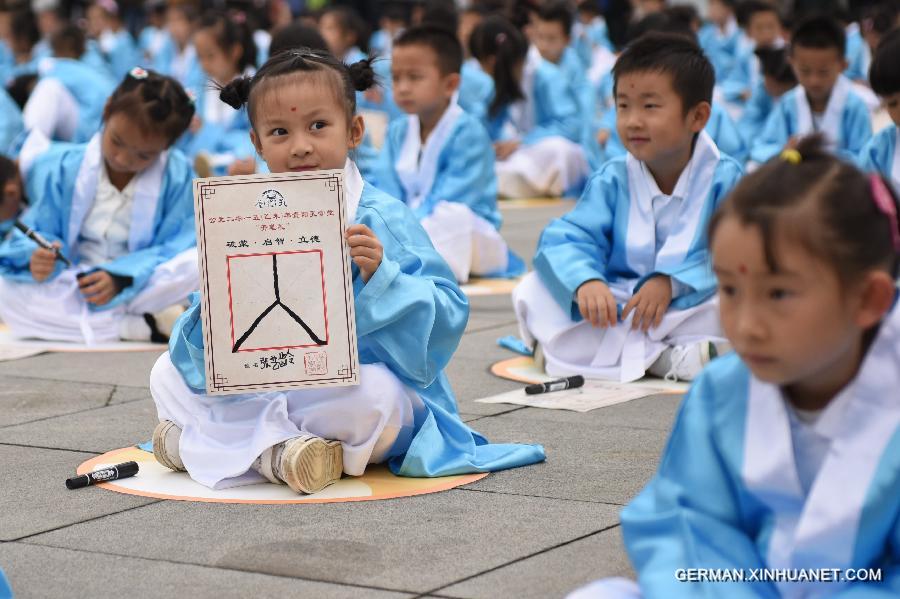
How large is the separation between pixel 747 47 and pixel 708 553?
1233 centimetres

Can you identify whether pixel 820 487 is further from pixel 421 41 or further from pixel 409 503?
pixel 421 41

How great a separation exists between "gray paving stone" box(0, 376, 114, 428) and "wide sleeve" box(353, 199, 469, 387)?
4.03 ft

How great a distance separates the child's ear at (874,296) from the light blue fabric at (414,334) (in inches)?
51.9

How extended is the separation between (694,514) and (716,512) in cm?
3

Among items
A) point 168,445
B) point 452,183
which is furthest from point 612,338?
point 452,183

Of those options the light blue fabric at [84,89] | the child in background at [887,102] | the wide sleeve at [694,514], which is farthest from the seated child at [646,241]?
the light blue fabric at [84,89]

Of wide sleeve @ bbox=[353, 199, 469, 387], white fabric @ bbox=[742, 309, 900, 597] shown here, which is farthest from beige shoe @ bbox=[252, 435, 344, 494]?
white fabric @ bbox=[742, 309, 900, 597]

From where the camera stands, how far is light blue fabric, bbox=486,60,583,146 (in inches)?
409

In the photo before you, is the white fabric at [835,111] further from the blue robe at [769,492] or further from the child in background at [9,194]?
the blue robe at [769,492]

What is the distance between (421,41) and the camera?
6809mm

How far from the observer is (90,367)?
488 cm

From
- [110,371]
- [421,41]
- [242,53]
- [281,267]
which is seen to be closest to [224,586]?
[281,267]

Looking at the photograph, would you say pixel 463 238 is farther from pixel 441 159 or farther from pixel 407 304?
pixel 407 304

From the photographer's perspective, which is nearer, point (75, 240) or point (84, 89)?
point (75, 240)
